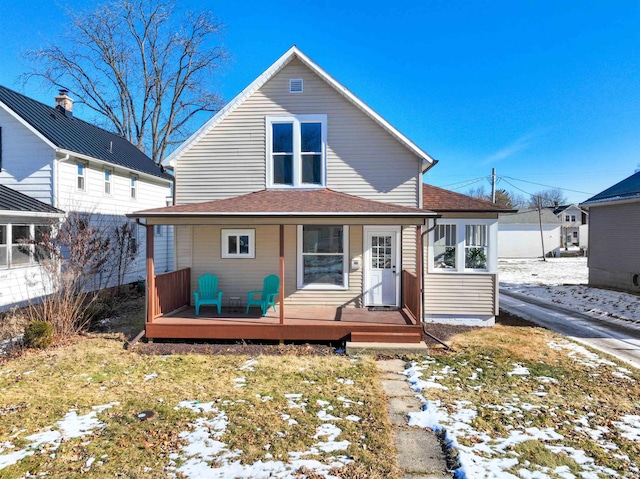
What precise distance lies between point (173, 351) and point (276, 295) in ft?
8.96

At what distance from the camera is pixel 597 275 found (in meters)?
16.3

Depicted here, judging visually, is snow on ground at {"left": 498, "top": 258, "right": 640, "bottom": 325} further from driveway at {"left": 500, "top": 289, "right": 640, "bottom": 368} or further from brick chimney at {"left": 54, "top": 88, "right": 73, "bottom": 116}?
brick chimney at {"left": 54, "top": 88, "right": 73, "bottom": 116}

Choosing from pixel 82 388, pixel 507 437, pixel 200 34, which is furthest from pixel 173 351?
pixel 200 34

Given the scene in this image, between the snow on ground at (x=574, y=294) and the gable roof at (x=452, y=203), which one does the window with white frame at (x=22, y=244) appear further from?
the snow on ground at (x=574, y=294)

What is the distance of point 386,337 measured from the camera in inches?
291

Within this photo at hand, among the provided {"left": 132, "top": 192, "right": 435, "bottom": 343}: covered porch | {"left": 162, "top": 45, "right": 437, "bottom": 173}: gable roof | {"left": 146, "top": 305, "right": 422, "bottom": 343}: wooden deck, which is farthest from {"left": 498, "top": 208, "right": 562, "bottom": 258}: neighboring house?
{"left": 146, "top": 305, "right": 422, "bottom": 343}: wooden deck

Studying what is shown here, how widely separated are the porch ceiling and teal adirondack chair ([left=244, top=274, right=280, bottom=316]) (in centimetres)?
197

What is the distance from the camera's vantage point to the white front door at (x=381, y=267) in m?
9.34

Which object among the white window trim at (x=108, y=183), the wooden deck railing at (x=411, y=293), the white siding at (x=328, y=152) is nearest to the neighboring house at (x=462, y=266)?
the wooden deck railing at (x=411, y=293)

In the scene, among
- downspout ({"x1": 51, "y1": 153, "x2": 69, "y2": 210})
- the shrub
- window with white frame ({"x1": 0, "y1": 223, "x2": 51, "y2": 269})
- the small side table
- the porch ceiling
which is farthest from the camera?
downspout ({"x1": 51, "y1": 153, "x2": 69, "y2": 210})

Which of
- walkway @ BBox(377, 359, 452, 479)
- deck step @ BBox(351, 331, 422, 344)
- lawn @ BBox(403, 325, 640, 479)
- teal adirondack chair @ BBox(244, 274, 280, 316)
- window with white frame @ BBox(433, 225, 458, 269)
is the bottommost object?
walkway @ BBox(377, 359, 452, 479)

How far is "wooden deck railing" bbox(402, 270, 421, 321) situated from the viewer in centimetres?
742

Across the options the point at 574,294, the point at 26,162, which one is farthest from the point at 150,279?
the point at 574,294

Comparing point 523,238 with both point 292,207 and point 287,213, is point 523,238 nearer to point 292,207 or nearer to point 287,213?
point 292,207
